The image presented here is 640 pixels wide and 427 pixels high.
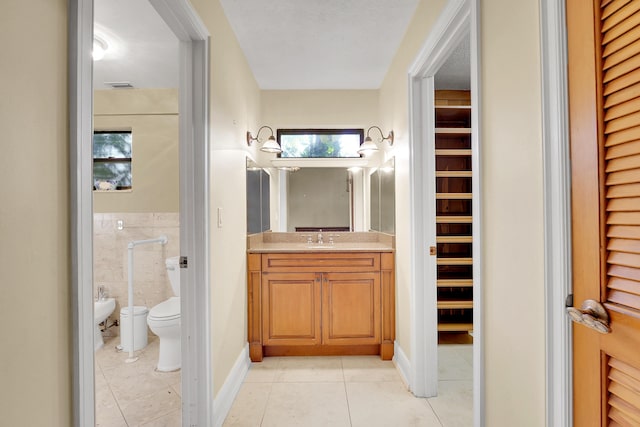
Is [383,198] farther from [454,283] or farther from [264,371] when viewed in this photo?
[264,371]

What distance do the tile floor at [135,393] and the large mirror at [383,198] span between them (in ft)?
6.68

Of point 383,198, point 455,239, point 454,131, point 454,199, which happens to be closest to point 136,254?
point 383,198

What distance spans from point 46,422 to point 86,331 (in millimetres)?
200

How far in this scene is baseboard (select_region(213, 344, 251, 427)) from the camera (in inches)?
71.3

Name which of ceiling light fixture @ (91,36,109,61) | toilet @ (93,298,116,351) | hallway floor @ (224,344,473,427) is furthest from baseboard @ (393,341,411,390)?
ceiling light fixture @ (91,36,109,61)

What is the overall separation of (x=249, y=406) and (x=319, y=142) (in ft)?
7.96

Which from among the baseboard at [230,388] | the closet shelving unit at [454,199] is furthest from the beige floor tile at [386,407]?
the closet shelving unit at [454,199]

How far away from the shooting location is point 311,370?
250 cm

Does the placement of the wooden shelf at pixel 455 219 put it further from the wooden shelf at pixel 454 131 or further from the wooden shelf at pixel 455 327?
the wooden shelf at pixel 455 327

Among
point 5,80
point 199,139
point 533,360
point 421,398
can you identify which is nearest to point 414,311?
point 421,398

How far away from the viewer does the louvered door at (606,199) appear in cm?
69

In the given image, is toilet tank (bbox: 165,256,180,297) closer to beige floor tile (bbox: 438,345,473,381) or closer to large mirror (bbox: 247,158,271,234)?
large mirror (bbox: 247,158,271,234)

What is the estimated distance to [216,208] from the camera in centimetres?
191

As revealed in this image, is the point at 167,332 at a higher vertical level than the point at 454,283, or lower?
lower
